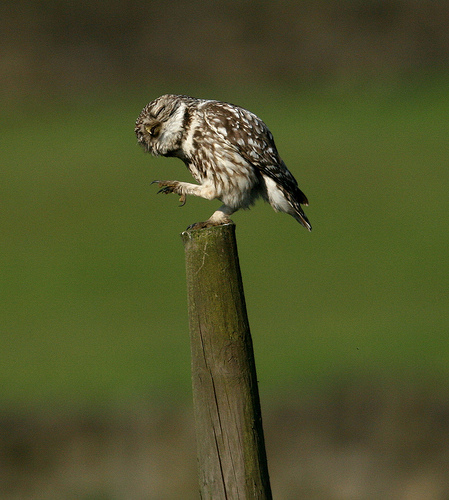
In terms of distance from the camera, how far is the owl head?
511 cm

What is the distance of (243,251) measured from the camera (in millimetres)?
15508

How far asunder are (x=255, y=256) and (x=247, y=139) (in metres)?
10.2

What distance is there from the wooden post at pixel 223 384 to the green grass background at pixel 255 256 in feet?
22.2

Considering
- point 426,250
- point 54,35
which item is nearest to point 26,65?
point 54,35

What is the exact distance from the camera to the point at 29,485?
972 centimetres

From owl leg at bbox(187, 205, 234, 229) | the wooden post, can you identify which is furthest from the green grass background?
the wooden post

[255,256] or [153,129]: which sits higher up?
[255,256]

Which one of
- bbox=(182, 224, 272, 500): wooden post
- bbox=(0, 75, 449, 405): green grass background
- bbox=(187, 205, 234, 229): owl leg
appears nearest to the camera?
bbox=(182, 224, 272, 500): wooden post

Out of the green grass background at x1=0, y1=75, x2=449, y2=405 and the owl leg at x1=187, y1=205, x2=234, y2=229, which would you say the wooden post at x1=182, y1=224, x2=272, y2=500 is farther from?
the green grass background at x1=0, y1=75, x2=449, y2=405

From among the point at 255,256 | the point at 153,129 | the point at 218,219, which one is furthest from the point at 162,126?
the point at 255,256

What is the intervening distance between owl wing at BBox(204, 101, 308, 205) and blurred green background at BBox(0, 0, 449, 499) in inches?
161

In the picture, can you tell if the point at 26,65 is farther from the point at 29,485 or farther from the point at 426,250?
the point at 29,485

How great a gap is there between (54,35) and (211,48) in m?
3.77

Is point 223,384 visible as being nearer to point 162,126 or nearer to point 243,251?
point 162,126
